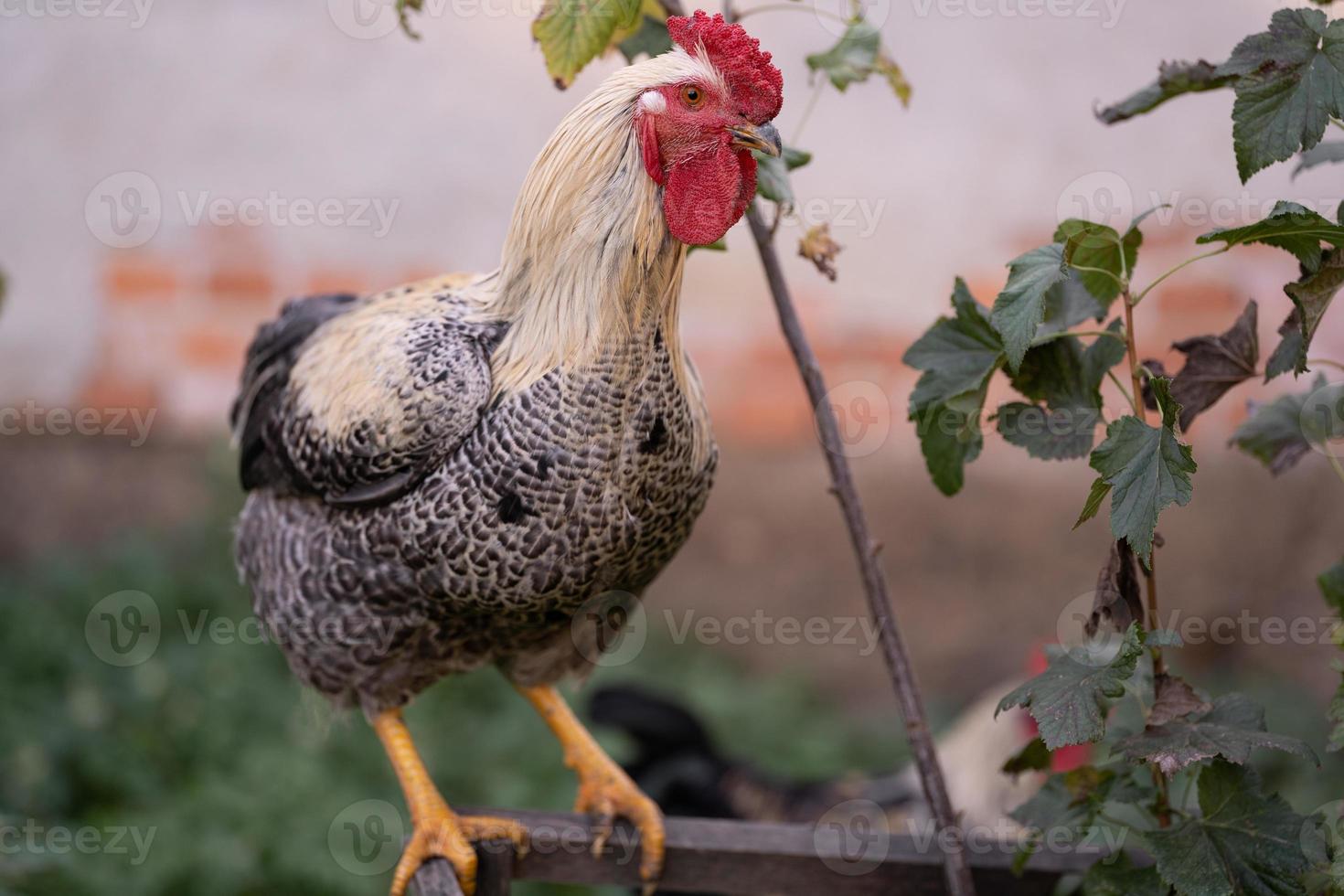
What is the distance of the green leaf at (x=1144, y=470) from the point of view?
1.37 m

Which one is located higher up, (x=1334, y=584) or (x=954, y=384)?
(x=954, y=384)

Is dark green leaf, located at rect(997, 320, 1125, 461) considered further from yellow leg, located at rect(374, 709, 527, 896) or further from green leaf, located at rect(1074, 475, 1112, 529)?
yellow leg, located at rect(374, 709, 527, 896)

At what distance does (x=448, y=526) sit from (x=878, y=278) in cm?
338

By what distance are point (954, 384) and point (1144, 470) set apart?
358 mm

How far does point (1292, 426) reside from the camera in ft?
6.11

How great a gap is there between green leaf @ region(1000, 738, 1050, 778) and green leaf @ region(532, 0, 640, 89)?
1220mm

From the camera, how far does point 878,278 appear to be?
15.9 feet

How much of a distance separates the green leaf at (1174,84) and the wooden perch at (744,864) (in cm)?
126

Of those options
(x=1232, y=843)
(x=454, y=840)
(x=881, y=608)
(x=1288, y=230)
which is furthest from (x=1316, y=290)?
(x=454, y=840)

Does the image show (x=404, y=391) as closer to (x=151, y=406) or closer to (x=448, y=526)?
(x=448, y=526)

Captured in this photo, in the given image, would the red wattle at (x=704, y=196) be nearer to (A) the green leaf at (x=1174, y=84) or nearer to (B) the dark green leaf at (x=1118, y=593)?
(A) the green leaf at (x=1174, y=84)

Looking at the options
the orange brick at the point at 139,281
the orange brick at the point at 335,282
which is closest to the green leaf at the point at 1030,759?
the orange brick at the point at 335,282

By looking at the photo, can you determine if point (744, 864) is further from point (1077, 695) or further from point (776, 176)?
point (776, 176)

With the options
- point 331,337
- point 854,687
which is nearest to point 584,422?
point 331,337
